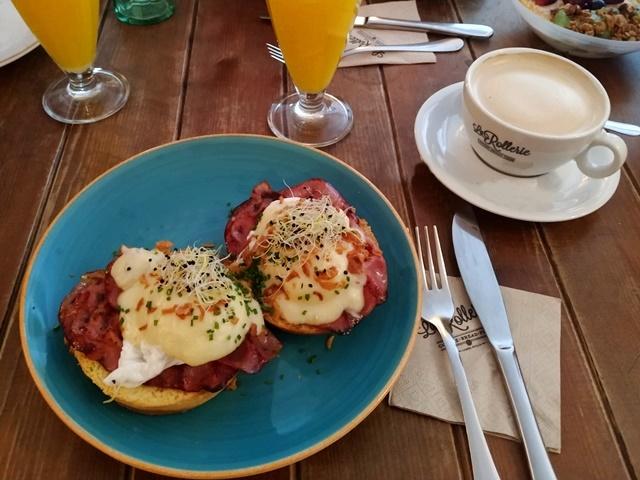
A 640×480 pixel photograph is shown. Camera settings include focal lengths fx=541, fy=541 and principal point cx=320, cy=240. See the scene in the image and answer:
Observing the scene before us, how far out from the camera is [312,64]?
44.5 inches

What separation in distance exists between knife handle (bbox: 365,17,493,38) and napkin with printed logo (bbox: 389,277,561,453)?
83 cm

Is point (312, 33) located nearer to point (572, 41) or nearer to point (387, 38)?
point (387, 38)

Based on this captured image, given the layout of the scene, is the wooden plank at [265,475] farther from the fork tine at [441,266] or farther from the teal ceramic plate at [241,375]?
the fork tine at [441,266]

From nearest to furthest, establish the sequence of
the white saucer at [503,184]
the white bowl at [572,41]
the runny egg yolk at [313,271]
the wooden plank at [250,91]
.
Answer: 1. the runny egg yolk at [313,271]
2. the white saucer at [503,184]
3. the wooden plank at [250,91]
4. the white bowl at [572,41]

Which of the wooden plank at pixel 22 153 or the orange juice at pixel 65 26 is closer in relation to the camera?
the wooden plank at pixel 22 153

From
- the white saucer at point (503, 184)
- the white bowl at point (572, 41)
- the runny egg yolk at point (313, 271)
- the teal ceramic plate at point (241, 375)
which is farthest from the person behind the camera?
the white bowl at point (572, 41)

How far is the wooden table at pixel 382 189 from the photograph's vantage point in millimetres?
749

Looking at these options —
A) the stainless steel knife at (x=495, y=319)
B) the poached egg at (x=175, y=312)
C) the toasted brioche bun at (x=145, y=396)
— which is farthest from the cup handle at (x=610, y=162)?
the toasted brioche bun at (x=145, y=396)

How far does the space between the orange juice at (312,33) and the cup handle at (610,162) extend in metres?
0.52

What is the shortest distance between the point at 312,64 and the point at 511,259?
562 mm

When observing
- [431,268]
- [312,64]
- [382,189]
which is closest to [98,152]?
[312,64]

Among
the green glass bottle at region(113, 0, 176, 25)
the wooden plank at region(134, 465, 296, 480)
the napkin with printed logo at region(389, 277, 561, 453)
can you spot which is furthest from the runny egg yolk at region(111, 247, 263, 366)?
the green glass bottle at region(113, 0, 176, 25)

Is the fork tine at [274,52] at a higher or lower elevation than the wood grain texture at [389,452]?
higher

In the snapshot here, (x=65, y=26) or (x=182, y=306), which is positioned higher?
(x=65, y=26)
